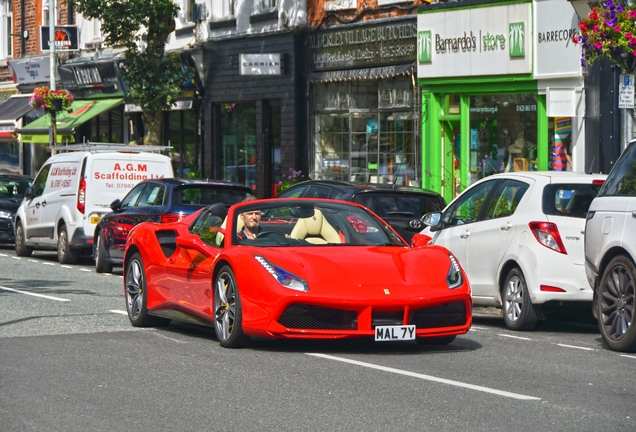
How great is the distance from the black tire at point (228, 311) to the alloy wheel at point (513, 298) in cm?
327

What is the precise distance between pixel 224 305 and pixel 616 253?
3.33 metres

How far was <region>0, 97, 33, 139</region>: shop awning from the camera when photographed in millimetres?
39594

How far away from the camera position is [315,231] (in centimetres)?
912

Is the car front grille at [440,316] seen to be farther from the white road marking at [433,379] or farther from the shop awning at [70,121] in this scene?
the shop awning at [70,121]

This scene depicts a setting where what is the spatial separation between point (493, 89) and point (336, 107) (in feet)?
16.5

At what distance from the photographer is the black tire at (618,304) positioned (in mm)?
8453

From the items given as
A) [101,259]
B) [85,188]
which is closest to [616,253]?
[101,259]

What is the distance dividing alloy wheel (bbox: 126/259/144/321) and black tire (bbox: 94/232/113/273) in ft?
22.3

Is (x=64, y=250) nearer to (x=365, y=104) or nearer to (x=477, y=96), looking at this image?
(x=365, y=104)

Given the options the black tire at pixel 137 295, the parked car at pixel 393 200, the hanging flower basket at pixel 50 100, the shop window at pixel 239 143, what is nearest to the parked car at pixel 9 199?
the shop window at pixel 239 143

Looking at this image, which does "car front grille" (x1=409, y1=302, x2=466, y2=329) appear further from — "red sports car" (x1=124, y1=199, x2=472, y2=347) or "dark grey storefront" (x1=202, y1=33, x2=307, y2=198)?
"dark grey storefront" (x1=202, y1=33, x2=307, y2=198)

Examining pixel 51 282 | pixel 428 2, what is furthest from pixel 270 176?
pixel 51 282

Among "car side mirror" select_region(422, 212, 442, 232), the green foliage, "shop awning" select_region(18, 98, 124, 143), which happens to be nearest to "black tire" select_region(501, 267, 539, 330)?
"car side mirror" select_region(422, 212, 442, 232)

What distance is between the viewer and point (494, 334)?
10.2 m
